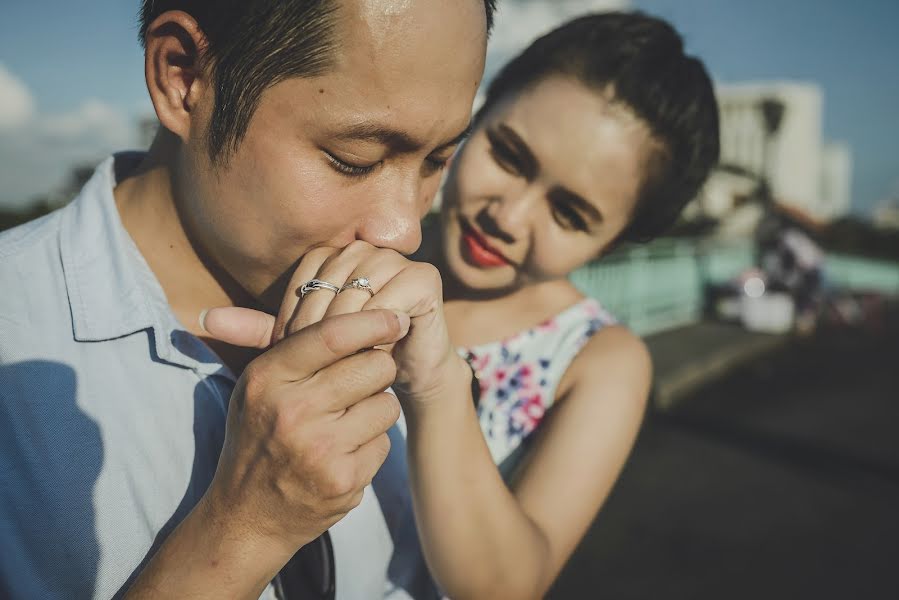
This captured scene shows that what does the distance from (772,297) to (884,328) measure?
3708 millimetres

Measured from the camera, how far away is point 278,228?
51.8 inches

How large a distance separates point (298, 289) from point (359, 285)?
129 mm

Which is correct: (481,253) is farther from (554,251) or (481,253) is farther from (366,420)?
(366,420)

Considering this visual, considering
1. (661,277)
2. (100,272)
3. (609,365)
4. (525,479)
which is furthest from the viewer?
(661,277)

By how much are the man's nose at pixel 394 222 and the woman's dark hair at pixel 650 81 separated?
2.93 feet

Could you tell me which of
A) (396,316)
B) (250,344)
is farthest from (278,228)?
(396,316)

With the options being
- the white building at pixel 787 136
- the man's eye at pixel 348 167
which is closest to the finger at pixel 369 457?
the man's eye at pixel 348 167

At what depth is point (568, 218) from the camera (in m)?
2.04

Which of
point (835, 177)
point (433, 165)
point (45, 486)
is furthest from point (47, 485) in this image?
point (835, 177)

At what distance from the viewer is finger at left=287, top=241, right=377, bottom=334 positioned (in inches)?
44.0

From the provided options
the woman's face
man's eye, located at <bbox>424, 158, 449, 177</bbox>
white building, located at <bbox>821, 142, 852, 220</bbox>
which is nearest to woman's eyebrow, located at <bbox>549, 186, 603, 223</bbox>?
the woman's face

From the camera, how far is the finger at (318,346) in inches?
38.3

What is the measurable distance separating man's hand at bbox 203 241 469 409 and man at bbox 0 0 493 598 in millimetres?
65

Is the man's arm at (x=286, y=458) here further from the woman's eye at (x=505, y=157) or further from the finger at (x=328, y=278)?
the woman's eye at (x=505, y=157)
